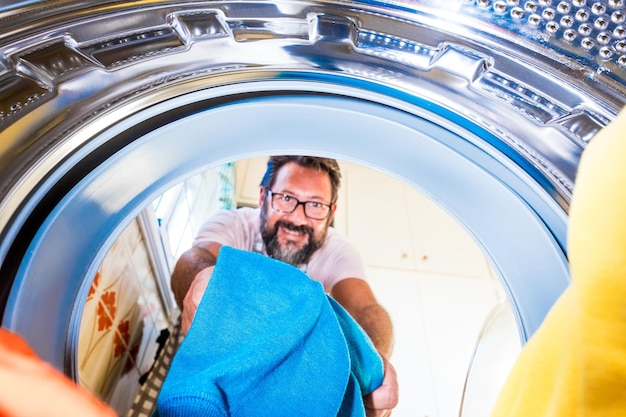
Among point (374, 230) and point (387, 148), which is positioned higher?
point (374, 230)

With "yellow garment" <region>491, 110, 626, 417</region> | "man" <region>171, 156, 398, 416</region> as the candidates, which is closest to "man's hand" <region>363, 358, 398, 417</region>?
"man" <region>171, 156, 398, 416</region>

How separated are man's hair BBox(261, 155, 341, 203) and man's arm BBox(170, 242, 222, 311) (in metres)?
0.16

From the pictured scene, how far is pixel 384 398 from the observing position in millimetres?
645

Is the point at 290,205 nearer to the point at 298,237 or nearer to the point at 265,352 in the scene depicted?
the point at 298,237

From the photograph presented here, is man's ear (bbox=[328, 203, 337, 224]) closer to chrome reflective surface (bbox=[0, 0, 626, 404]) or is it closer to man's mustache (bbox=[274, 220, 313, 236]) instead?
man's mustache (bbox=[274, 220, 313, 236])

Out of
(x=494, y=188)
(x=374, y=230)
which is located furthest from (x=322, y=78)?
(x=374, y=230)

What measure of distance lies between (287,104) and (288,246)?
0.28 metres

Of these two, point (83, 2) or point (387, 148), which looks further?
point (387, 148)

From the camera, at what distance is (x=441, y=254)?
0.94 m

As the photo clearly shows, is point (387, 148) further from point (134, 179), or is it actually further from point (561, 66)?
point (134, 179)

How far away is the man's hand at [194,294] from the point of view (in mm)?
654

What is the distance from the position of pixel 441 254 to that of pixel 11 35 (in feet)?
2.62

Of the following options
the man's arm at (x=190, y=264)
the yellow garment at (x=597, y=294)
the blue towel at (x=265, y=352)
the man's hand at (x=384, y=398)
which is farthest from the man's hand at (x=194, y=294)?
the yellow garment at (x=597, y=294)

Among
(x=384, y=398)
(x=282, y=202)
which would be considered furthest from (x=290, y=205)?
(x=384, y=398)
